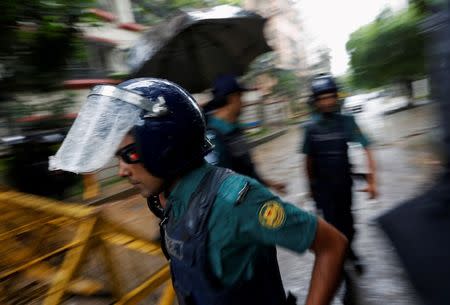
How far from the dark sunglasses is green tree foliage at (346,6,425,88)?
20850mm

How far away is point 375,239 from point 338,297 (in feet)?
4.31

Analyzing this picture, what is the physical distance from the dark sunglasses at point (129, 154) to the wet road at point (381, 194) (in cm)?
118

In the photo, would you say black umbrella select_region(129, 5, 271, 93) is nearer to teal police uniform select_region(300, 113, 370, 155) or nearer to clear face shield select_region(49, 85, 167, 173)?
teal police uniform select_region(300, 113, 370, 155)

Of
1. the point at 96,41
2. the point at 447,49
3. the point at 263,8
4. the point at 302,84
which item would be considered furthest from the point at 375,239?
the point at 263,8

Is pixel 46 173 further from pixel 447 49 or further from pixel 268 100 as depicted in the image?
pixel 268 100

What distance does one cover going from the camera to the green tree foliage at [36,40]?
477cm

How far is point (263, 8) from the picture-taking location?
39594 mm

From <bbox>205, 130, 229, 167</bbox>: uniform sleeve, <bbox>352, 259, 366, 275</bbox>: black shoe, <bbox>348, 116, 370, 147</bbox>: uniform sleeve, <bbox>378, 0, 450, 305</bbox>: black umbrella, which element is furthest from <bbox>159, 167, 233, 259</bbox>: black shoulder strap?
<bbox>352, 259, 366, 275</bbox>: black shoe

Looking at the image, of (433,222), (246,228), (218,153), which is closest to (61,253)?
(218,153)

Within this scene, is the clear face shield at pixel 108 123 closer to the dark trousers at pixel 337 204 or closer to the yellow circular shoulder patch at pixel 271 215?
the yellow circular shoulder patch at pixel 271 215

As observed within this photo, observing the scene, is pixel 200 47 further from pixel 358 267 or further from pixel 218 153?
pixel 358 267

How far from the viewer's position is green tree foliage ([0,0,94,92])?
4.77 meters

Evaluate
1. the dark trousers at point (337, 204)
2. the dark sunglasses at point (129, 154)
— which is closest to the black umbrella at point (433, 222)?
the dark sunglasses at point (129, 154)

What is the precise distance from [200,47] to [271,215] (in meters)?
3.27
